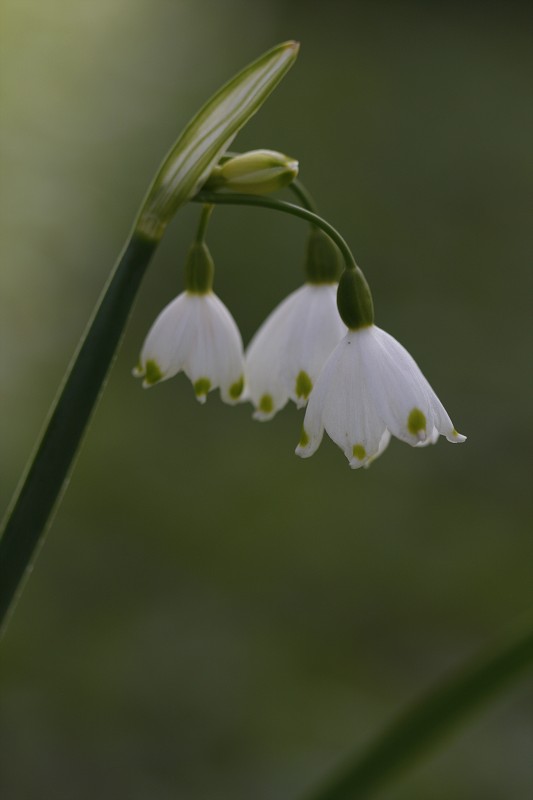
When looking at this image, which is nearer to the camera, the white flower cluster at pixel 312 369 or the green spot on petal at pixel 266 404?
the white flower cluster at pixel 312 369

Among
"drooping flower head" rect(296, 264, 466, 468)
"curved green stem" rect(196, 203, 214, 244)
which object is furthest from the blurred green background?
"curved green stem" rect(196, 203, 214, 244)

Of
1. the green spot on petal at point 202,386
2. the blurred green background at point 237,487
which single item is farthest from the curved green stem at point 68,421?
the blurred green background at point 237,487

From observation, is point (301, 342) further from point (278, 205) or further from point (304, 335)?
point (278, 205)

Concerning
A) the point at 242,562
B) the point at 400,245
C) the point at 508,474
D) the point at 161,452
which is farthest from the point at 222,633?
the point at 400,245

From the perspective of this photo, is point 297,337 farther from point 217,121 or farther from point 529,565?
point 529,565

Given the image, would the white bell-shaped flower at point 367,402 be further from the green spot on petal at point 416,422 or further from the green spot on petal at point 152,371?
the green spot on petal at point 152,371

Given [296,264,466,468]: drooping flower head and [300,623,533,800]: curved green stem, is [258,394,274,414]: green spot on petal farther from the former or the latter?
[300,623,533,800]: curved green stem
